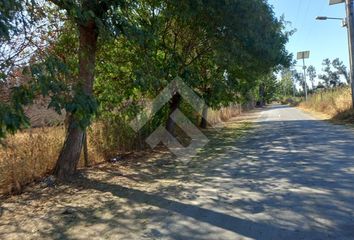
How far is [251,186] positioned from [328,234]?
8.36ft

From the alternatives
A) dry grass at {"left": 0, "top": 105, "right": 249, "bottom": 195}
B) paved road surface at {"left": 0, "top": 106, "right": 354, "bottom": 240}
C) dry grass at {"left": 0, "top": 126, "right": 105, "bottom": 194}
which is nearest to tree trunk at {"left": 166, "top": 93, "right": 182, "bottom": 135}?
dry grass at {"left": 0, "top": 105, "right": 249, "bottom": 195}

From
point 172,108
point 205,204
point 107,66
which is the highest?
point 107,66

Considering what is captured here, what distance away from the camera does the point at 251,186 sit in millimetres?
6867

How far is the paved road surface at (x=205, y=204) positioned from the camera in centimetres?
473

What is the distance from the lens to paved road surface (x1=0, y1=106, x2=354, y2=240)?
4.73m

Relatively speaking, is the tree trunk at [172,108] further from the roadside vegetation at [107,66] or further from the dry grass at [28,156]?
the dry grass at [28,156]

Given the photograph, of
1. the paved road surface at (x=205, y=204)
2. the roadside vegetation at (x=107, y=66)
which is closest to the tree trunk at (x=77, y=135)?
the roadside vegetation at (x=107, y=66)

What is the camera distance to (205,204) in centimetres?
588

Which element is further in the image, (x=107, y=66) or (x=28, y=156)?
(x=107, y=66)

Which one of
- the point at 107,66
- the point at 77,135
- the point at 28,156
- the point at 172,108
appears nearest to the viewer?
the point at 28,156

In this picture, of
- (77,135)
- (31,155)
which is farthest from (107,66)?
(31,155)

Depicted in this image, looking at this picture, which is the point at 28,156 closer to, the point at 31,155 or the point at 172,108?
the point at 31,155

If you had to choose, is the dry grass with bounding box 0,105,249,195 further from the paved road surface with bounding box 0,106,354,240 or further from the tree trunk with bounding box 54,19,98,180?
the paved road surface with bounding box 0,106,354,240

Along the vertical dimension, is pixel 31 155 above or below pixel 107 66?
below
